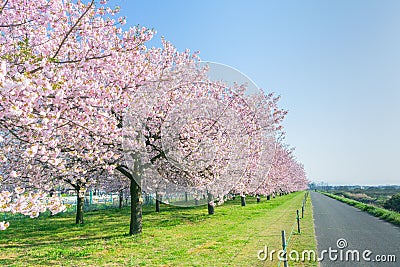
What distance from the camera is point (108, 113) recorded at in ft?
36.6

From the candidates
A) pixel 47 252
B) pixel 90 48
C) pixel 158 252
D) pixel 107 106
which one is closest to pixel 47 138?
pixel 107 106

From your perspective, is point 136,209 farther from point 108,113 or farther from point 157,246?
point 108,113

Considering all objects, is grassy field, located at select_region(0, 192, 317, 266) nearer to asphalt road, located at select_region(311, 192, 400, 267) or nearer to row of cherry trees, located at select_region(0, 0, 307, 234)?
asphalt road, located at select_region(311, 192, 400, 267)

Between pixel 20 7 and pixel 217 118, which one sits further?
pixel 217 118

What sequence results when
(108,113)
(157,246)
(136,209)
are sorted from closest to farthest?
(108,113)
(157,246)
(136,209)

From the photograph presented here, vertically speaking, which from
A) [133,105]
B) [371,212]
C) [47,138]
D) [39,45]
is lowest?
[371,212]

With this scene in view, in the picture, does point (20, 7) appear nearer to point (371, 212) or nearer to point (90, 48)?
point (90, 48)

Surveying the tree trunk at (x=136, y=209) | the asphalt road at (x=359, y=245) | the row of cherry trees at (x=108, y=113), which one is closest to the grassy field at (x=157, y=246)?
the tree trunk at (x=136, y=209)

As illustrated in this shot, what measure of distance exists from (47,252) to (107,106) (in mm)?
8248

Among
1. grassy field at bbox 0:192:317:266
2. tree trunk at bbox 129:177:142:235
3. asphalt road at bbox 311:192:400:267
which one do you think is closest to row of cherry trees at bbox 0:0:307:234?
tree trunk at bbox 129:177:142:235

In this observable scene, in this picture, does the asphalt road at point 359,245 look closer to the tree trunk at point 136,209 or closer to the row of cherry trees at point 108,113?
the row of cherry trees at point 108,113

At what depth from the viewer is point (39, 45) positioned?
8.43 meters

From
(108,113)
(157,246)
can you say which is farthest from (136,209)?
(108,113)

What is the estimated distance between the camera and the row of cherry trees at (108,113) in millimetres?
6727
